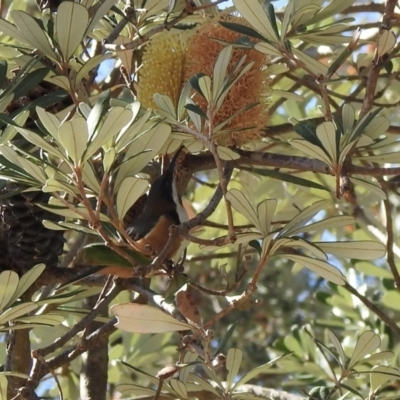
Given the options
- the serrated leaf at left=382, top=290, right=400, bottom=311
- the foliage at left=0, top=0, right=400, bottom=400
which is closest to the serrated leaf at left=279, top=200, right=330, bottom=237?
the foliage at left=0, top=0, right=400, bottom=400

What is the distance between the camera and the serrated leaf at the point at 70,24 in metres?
0.87

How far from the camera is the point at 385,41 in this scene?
84 cm

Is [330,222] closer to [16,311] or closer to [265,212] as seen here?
[265,212]

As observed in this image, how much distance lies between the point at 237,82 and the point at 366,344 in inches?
15.8

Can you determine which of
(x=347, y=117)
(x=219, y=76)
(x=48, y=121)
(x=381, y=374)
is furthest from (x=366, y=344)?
(x=48, y=121)

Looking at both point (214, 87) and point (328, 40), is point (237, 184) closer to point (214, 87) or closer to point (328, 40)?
point (328, 40)

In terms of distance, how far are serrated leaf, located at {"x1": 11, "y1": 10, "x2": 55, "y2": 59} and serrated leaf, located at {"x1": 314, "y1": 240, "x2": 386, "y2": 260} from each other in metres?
0.41

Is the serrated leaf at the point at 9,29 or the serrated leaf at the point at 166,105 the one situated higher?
the serrated leaf at the point at 9,29

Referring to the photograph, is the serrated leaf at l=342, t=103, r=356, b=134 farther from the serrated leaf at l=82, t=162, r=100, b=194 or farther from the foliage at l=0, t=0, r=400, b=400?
the serrated leaf at l=82, t=162, r=100, b=194

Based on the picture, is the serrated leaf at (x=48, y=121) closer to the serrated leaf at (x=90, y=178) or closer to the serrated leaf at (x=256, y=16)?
the serrated leaf at (x=90, y=178)

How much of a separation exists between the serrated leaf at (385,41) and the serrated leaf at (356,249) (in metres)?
0.22

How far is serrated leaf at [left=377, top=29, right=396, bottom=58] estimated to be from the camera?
833 millimetres

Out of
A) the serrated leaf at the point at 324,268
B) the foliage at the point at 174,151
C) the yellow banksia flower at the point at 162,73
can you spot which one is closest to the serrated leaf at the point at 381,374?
the foliage at the point at 174,151

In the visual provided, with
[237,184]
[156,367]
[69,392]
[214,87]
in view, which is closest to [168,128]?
[214,87]
